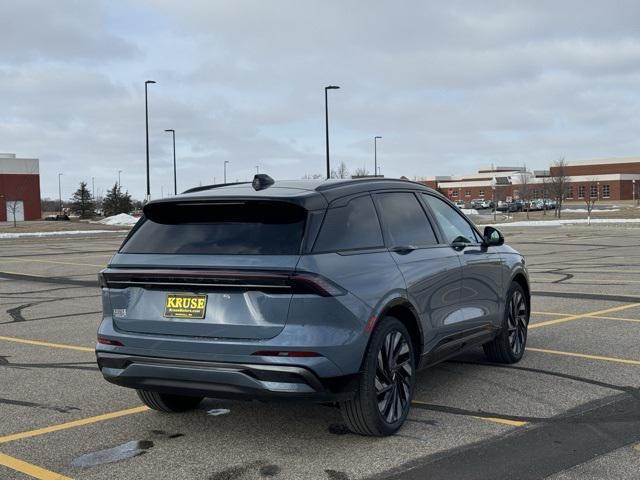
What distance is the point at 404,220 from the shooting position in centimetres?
585

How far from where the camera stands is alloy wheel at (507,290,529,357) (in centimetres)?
731

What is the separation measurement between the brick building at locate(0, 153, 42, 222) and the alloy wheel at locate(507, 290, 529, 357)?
7514 cm

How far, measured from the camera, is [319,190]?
16.8ft

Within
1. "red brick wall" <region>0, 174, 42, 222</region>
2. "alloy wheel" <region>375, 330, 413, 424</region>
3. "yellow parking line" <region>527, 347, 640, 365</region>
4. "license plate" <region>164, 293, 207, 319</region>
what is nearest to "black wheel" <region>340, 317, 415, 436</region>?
"alloy wheel" <region>375, 330, 413, 424</region>

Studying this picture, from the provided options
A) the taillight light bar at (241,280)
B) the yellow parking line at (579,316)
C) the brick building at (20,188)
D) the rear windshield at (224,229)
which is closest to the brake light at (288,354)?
the taillight light bar at (241,280)

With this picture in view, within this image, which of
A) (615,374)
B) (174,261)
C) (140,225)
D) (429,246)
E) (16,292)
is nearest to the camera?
(174,261)

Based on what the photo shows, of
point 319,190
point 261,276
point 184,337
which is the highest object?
point 319,190

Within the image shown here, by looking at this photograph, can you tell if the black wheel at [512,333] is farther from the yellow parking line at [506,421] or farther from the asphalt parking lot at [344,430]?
the yellow parking line at [506,421]

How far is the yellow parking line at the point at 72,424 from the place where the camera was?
5.17 meters

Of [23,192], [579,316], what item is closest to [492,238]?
[579,316]

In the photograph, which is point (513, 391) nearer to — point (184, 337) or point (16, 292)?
point (184, 337)

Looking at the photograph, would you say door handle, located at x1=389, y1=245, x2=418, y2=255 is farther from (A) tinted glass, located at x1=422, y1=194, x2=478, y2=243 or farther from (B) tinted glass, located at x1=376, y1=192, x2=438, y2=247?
(A) tinted glass, located at x1=422, y1=194, x2=478, y2=243

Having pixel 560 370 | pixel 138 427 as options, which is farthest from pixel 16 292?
pixel 560 370

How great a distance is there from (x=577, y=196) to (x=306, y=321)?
120251mm
